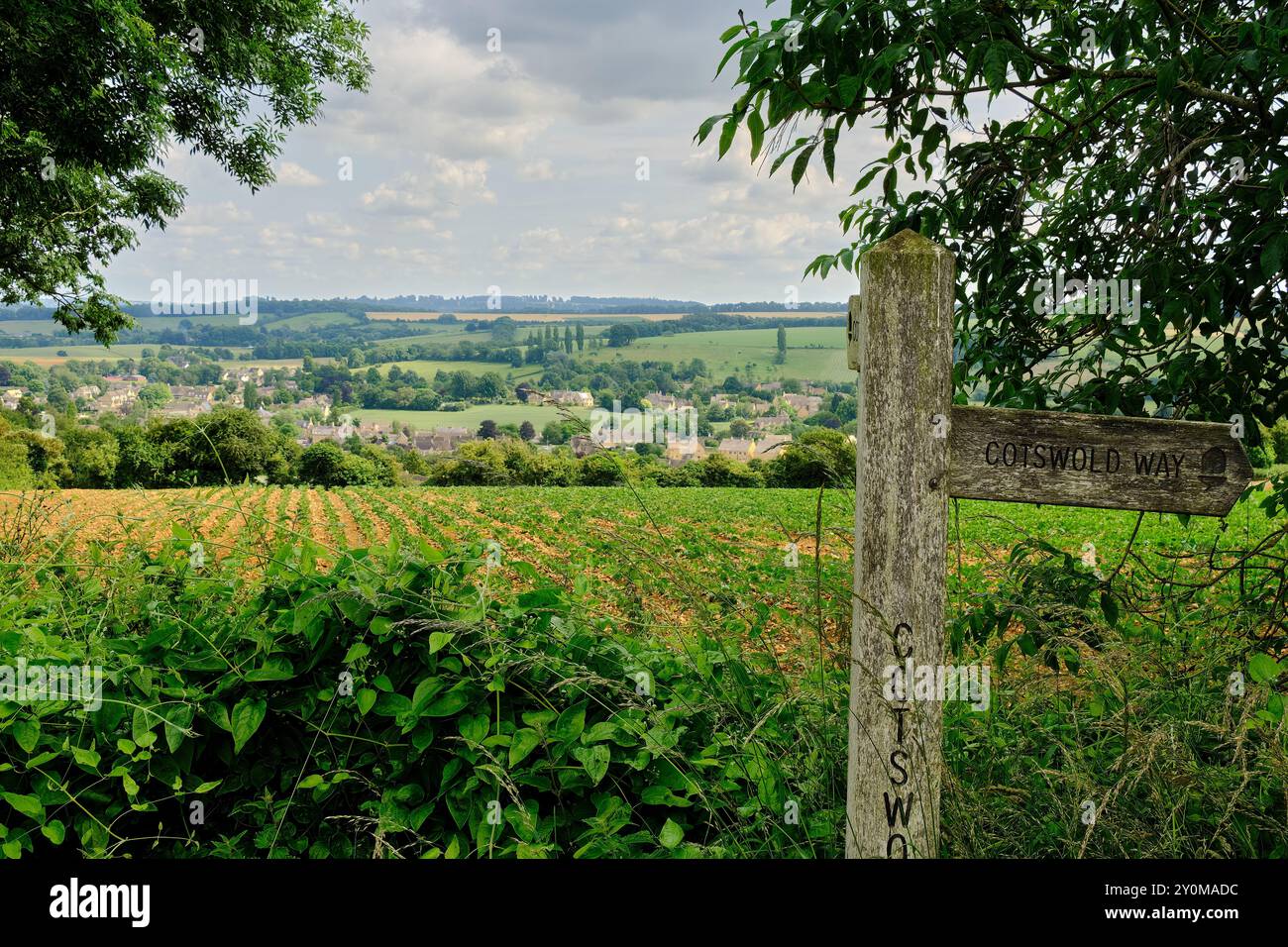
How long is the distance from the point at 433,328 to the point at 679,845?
8620cm

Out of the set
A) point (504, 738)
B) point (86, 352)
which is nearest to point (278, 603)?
point (504, 738)

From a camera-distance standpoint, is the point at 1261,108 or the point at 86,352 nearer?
the point at 1261,108

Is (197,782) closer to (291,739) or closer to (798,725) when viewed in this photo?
(291,739)

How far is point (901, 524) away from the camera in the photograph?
2029 mm

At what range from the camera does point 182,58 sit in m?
12.3

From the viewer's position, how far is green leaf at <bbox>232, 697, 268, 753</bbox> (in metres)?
2.38

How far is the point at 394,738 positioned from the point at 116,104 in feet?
44.7

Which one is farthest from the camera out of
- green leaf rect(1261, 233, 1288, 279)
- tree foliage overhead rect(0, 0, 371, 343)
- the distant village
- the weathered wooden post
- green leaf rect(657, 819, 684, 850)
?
the distant village

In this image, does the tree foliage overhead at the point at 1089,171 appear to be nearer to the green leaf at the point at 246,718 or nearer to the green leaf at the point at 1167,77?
the green leaf at the point at 1167,77

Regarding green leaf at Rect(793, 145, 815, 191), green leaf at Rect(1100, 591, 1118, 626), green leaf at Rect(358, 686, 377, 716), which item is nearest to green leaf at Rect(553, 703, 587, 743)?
green leaf at Rect(358, 686, 377, 716)

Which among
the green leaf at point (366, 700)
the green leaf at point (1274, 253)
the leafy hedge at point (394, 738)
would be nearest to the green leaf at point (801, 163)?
the green leaf at point (1274, 253)

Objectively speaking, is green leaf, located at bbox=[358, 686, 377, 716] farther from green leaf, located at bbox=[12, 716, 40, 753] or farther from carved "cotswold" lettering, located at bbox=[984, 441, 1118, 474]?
carved "cotswold" lettering, located at bbox=[984, 441, 1118, 474]

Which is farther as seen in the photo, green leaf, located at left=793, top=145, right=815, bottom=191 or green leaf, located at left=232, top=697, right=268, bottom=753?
green leaf, located at left=793, top=145, right=815, bottom=191

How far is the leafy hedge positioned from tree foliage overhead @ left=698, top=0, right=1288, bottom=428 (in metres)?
1.68
